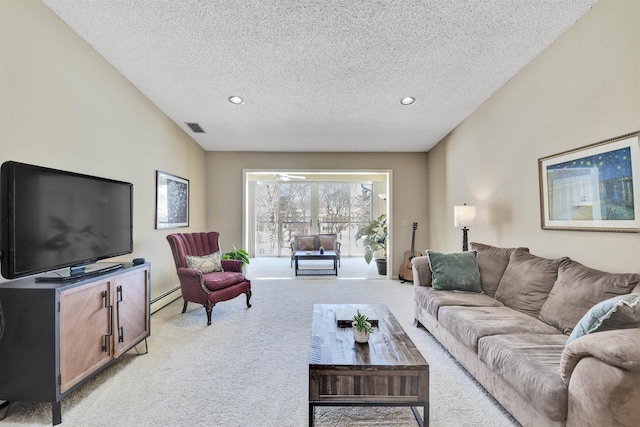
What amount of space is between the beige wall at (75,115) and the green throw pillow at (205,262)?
22.1 inches

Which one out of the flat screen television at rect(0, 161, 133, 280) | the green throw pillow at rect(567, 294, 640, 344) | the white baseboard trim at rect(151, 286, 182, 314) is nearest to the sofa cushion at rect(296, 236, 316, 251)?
the white baseboard trim at rect(151, 286, 182, 314)

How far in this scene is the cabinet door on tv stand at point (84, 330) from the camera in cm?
177

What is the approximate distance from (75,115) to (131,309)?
1706 mm

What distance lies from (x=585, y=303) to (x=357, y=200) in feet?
23.3

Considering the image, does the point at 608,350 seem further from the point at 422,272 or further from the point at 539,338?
the point at 422,272

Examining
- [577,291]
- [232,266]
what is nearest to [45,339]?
[232,266]

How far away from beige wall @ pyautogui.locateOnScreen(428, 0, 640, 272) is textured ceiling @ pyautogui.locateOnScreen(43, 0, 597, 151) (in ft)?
0.64

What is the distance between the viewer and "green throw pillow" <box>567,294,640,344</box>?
1.38 meters

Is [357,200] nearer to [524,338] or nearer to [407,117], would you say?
[407,117]

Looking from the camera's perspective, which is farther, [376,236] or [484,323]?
[376,236]

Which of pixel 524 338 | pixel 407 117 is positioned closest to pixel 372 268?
pixel 407 117

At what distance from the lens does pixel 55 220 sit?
1.93 metres

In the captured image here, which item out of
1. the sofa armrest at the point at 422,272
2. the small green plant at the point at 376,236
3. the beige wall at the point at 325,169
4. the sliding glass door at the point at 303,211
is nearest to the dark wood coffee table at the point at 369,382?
the sofa armrest at the point at 422,272

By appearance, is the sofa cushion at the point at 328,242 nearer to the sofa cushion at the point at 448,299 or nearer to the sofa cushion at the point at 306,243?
the sofa cushion at the point at 306,243
